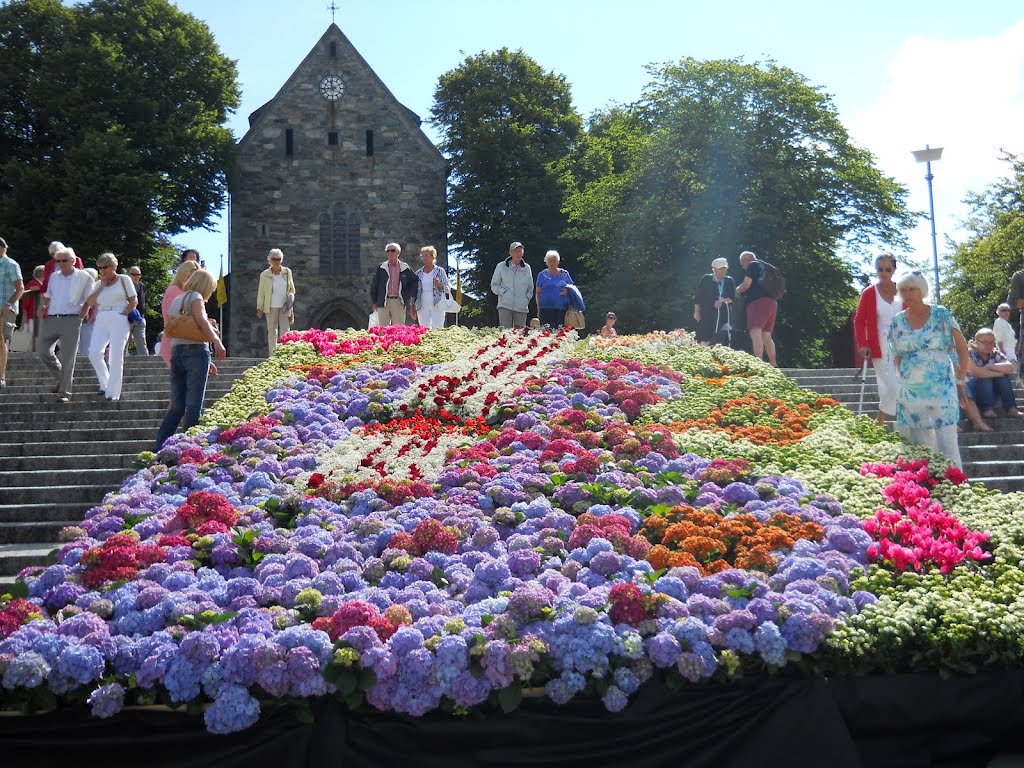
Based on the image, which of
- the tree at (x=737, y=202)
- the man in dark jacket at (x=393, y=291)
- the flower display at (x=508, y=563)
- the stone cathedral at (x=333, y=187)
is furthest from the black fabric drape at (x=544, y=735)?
the stone cathedral at (x=333, y=187)

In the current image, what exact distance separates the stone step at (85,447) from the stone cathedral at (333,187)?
2835 cm

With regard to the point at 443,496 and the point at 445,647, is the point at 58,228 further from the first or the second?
the point at 445,647

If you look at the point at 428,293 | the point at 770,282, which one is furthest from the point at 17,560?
the point at 770,282

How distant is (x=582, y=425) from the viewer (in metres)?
9.95

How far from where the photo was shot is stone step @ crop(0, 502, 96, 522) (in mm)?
9305

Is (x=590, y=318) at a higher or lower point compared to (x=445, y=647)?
higher

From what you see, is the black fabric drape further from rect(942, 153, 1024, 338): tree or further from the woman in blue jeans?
rect(942, 153, 1024, 338): tree

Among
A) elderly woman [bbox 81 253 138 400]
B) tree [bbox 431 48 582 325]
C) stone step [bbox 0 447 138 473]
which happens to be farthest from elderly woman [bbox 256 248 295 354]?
tree [bbox 431 48 582 325]

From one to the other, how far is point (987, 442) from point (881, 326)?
1.89 m

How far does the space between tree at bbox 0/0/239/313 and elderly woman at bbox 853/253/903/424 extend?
89.1 ft

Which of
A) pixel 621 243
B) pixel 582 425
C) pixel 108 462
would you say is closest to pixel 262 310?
pixel 108 462

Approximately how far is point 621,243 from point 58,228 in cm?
1707

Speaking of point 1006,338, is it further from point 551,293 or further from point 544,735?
point 544,735

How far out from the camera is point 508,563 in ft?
21.8
